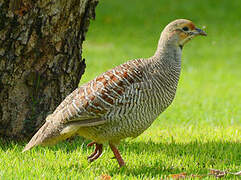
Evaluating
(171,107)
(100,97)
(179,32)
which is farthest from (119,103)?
(171,107)

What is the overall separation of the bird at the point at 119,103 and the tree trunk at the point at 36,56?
90 centimetres

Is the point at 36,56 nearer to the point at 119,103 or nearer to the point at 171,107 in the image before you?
the point at 119,103

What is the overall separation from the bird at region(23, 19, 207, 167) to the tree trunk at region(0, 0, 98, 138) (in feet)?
2.97

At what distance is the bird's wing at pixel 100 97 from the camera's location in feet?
16.0

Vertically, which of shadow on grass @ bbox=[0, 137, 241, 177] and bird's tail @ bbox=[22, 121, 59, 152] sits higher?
bird's tail @ bbox=[22, 121, 59, 152]

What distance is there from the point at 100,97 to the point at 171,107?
5.01m

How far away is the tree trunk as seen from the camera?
19.1ft

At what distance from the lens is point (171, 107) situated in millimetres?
9750

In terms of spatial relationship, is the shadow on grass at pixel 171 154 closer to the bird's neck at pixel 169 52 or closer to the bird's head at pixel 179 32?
the bird's neck at pixel 169 52

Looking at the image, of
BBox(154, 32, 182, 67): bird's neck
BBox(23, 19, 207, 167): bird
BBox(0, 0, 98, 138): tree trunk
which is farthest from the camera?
BBox(0, 0, 98, 138): tree trunk

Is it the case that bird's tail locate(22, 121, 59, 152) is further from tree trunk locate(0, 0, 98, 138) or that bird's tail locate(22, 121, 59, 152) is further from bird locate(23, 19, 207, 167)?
tree trunk locate(0, 0, 98, 138)

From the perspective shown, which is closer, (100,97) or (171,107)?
(100,97)

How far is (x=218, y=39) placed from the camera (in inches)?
718

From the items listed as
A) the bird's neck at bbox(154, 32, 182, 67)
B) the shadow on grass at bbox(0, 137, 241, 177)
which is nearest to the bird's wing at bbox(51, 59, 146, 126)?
the bird's neck at bbox(154, 32, 182, 67)
